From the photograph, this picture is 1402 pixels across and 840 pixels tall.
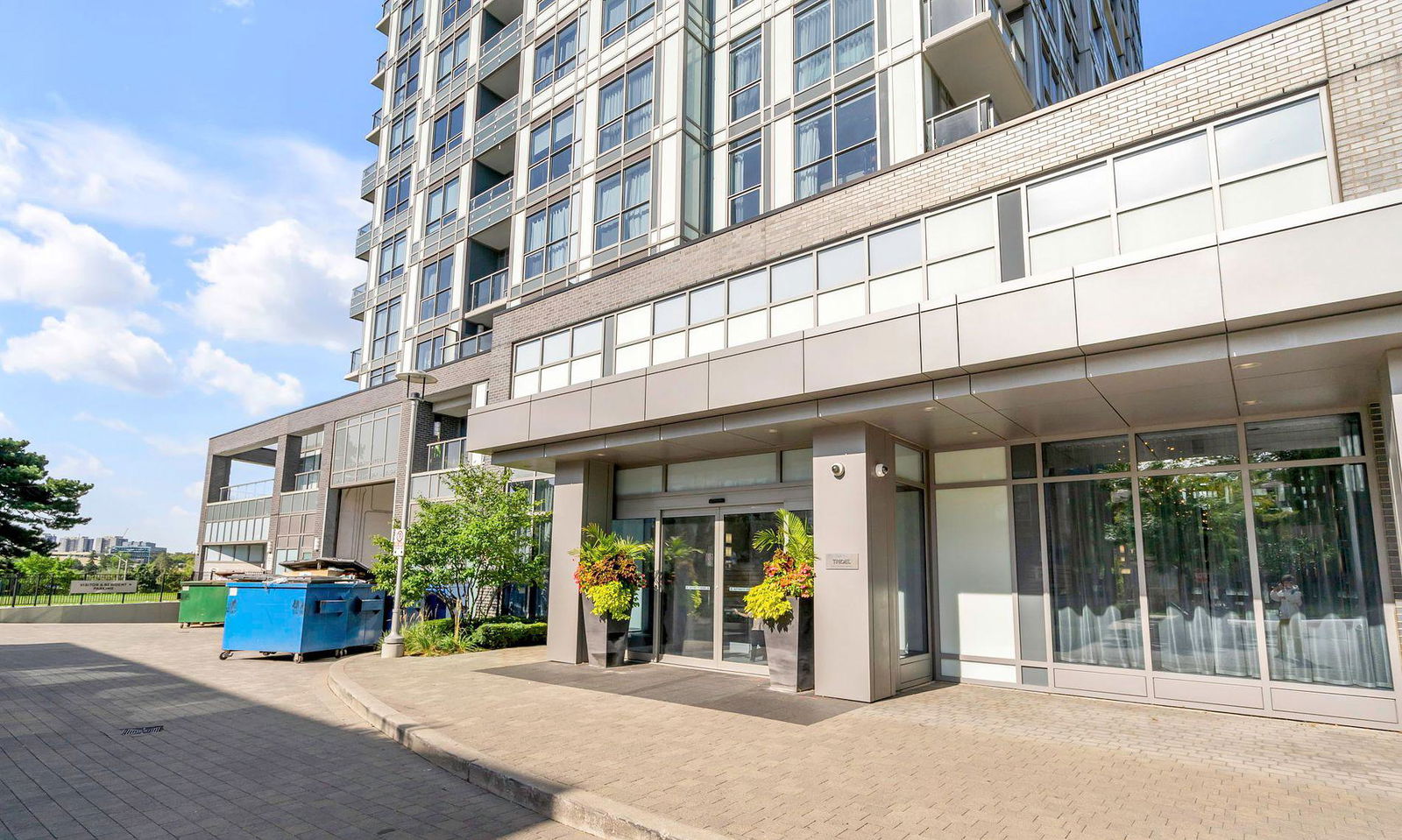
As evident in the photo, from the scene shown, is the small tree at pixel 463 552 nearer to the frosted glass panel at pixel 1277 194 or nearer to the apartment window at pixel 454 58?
the frosted glass panel at pixel 1277 194

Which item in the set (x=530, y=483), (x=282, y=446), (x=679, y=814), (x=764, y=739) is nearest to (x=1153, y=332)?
(x=764, y=739)

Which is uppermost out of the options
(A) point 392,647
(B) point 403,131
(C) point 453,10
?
(C) point 453,10

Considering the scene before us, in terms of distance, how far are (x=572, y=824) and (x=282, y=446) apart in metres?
34.0

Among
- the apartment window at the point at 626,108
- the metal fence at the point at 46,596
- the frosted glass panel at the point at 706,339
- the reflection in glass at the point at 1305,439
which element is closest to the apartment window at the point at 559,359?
the frosted glass panel at the point at 706,339

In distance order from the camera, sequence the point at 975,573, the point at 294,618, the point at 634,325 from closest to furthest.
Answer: the point at 975,573, the point at 634,325, the point at 294,618

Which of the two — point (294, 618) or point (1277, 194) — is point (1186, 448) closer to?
point (1277, 194)

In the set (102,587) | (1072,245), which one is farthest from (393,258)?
(1072,245)

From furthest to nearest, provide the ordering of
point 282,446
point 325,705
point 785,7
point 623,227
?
point 282,446
point 623,227
point 785,7
point 325,705

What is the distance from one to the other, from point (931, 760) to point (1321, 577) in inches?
226

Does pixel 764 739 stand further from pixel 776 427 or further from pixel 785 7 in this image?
pixel 785 7

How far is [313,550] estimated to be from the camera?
3059 cm

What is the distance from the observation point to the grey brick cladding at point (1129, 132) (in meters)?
8.44

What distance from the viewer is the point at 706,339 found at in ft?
45.4

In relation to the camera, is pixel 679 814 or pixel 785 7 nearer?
pixel 679 814
